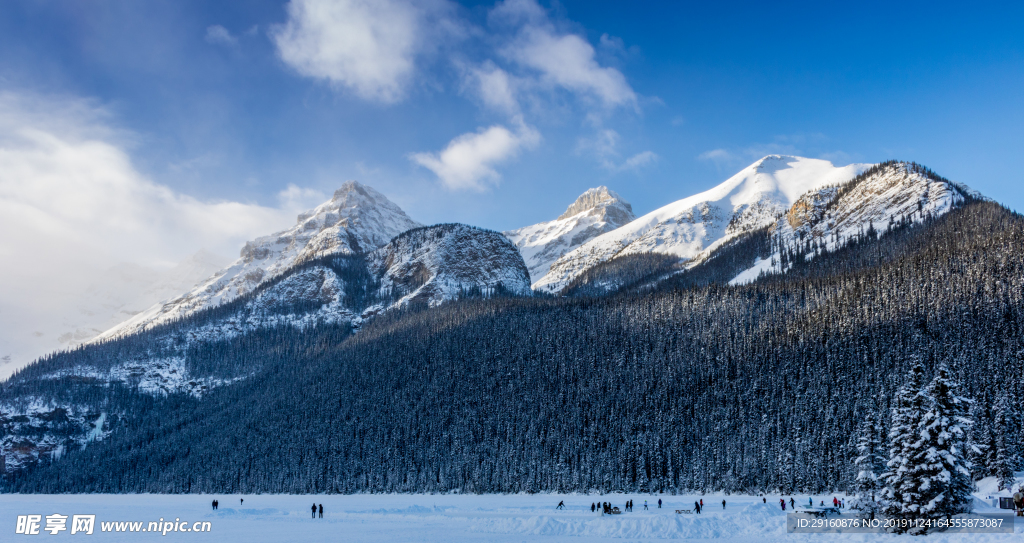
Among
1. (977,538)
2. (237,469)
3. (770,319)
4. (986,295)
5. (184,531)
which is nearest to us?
(977,538)

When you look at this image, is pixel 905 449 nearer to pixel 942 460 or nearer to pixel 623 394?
pixel 942 460

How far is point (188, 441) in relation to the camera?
15612 centimetres

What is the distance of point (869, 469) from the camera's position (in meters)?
42.2

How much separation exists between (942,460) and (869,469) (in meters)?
10.6

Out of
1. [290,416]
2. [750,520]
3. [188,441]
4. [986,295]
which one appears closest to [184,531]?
[750,520]

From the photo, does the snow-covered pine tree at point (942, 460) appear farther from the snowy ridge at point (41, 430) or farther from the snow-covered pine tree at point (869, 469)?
the snowy ridge at point (41, 430)

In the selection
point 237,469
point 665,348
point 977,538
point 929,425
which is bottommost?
point 237,469

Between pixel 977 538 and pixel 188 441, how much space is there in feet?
568

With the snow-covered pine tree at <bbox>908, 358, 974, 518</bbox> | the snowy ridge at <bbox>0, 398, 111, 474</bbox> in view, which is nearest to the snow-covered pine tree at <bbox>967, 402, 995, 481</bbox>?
the snow-covered pine tree at <bbox>908, 358, 974, 518</bbox>

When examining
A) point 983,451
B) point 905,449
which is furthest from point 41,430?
point 983,451

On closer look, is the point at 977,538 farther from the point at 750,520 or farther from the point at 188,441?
the point at 188,441

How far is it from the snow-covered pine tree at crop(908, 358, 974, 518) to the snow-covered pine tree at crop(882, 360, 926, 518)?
0.23 m

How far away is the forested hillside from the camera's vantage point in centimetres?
10388

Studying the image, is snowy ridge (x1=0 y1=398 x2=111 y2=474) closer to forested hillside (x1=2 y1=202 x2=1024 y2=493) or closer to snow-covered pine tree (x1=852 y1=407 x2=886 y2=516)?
forested hillside (x1=2 y1=202 x2=1024 y2=493)
